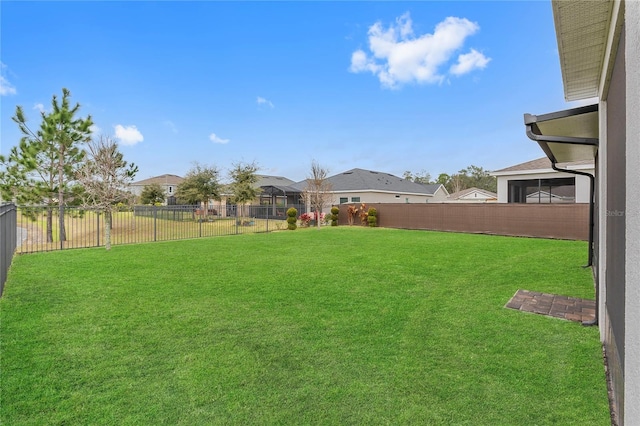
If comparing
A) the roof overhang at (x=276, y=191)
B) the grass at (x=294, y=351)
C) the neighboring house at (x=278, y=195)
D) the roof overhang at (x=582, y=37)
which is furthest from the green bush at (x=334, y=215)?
the roof overhang at (x=582, y=37)

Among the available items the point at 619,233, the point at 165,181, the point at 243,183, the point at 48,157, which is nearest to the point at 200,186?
the point at 243,183

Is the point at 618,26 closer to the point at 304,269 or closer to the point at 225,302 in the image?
the point at 225,302

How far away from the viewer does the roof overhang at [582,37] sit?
2.35 m

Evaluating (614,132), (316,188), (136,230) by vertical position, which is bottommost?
(136,230)

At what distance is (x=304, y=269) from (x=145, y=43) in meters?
9.74

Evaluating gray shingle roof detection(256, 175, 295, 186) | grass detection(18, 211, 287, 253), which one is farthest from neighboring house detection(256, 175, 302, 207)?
grass detection(18, 211, 287, 253)

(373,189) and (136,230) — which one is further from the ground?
(373,189)

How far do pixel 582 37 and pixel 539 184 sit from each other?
54.6ft

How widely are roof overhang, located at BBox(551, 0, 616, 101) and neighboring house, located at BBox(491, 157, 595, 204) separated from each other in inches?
547

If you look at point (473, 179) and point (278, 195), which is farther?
point (473, 179)

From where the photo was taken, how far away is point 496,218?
14516 mm

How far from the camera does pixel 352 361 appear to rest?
9.82ft

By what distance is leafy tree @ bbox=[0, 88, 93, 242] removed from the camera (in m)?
13.3

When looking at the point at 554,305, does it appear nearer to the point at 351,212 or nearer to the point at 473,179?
the point at 351,212
